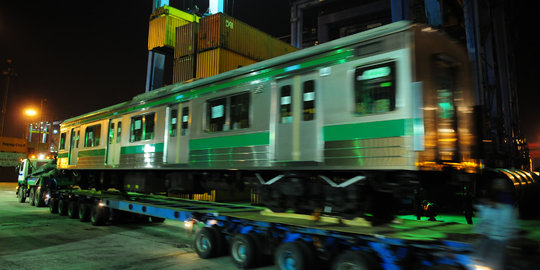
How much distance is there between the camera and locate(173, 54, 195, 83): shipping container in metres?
18.1

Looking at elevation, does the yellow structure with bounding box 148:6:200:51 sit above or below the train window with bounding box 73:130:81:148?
above

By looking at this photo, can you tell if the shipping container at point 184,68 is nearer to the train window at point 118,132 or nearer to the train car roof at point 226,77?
the train car roof at point 226,77

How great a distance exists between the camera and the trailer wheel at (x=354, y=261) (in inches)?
173

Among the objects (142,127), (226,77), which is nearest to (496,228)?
(226,77)

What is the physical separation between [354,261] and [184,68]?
15.8 m

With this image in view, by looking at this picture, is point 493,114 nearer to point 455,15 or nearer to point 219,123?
point 455,15

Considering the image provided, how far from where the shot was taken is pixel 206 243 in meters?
6.82

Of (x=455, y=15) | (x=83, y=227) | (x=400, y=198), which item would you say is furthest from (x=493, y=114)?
(x=83, y=227)

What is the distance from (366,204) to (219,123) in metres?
3.82

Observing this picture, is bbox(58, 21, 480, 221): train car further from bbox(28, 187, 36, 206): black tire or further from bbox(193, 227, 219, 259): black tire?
bbox(28, 187, 36, 206): black tire

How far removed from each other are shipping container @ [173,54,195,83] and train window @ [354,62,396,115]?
13641mm

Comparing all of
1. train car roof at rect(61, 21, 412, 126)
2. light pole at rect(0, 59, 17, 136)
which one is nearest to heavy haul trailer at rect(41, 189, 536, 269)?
train car roof at rect(61, 21, 412, 126)

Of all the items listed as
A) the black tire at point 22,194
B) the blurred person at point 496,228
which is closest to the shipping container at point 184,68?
the black tire at point 22,194

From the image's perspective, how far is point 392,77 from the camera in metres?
5.39
